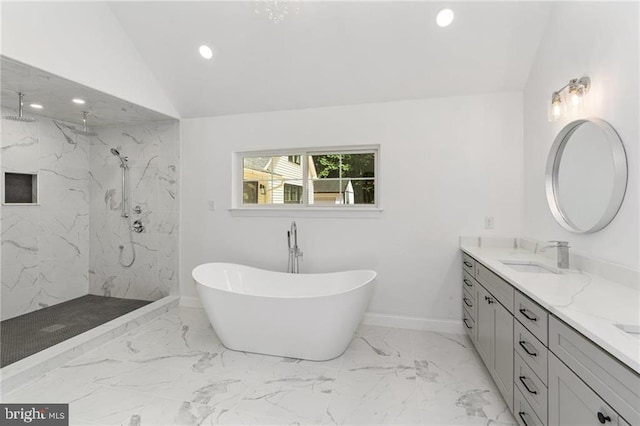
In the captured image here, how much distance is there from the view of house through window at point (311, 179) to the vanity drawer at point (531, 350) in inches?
70.8

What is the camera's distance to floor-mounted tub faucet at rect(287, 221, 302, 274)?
3096 mm

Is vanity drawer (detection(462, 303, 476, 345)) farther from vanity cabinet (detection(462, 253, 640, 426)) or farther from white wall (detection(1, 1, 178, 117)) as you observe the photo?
white wall (detection(1, 1, 178, 117))

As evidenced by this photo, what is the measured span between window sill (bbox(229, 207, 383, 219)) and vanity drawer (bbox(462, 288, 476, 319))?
1.06 metres

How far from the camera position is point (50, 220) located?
11.3 ft

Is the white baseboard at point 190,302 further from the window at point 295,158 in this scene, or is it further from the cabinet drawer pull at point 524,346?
the cabinet drawer pull at point 524,346

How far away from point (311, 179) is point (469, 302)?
1.96m

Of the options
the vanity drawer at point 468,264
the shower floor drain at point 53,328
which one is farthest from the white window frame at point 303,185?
the shower floor drain at point 53,328

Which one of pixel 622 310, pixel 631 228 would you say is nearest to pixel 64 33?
pixel 622 310

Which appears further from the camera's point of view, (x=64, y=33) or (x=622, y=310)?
(x=64, y=33)

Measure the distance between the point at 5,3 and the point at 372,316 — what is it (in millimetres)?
3732

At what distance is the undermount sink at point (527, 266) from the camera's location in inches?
77.4

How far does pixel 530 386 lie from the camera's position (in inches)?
55.6

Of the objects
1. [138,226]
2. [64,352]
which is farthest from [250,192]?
[64,352]

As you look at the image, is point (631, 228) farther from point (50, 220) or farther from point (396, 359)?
point (50, 220)
